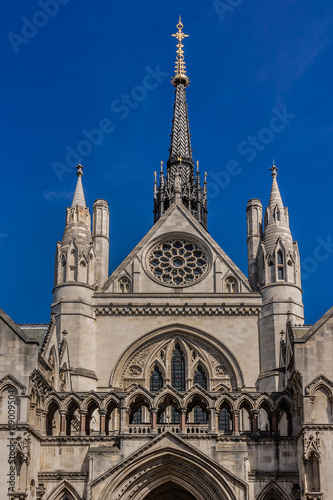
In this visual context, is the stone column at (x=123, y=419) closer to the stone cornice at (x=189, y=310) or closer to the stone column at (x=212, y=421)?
the stone column at (x=212, y=421)

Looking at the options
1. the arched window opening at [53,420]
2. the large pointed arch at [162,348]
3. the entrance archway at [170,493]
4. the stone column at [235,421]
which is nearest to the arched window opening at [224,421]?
the large pointed arch at [162,348]

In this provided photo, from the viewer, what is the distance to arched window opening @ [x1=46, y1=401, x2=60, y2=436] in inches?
1512

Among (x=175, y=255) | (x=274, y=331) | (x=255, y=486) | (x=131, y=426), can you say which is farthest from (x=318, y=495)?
(x=175, y=255)

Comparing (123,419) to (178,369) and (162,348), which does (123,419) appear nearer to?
(178,369)

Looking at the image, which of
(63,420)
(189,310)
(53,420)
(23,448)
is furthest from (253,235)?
(23,448)

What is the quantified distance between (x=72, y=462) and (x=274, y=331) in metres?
12.8

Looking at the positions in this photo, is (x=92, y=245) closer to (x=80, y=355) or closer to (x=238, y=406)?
(x=80, y=355)

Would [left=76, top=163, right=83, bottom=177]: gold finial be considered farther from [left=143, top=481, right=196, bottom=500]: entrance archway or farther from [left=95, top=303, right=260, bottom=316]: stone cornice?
[left=143, top=481, right=196, bottom=500]: entrance archway

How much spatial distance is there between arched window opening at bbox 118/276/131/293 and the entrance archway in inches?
494

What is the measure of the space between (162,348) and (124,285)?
402 cm

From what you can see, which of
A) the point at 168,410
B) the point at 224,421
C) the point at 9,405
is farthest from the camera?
the point at 224,421

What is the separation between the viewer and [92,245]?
48125 millimetres

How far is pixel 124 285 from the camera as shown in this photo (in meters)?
47.5

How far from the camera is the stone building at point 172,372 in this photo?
35188mm
